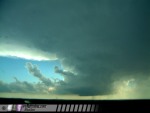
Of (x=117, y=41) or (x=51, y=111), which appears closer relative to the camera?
(x=51, y=111)

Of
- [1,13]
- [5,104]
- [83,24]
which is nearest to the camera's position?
[5,104]

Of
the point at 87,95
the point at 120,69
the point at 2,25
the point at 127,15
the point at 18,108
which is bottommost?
the point at 18,108

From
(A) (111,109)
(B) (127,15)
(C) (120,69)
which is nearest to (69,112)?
(A) (111,109)

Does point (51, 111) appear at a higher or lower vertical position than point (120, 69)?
lower

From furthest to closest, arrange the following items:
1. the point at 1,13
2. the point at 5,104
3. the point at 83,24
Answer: the point at 83,24, the point at 1,13, the point at 5,104

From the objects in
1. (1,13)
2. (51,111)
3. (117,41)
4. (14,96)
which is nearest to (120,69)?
(117,41)

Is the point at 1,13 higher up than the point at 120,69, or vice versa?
the point at 1,13

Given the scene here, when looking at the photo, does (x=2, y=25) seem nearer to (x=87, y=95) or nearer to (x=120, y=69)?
(x=87, y=95)

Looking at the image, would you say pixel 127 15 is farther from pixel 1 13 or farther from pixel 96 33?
pixel 1 13

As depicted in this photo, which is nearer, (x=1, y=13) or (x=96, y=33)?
(x=1, y=13)
